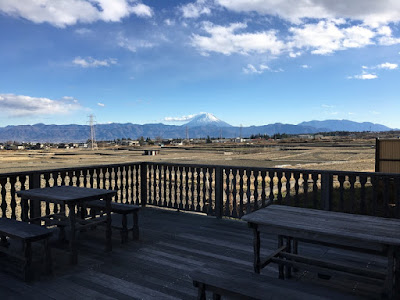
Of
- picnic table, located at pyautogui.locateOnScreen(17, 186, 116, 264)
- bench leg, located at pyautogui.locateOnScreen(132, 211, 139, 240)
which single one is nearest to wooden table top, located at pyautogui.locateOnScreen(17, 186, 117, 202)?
picnic table, located at pyautogui.locateOnScreen(17, 186, 116, 264)

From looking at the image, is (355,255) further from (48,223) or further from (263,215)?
(48,223)

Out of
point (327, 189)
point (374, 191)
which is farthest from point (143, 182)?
point (374, 191)

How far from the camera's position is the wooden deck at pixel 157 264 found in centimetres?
298

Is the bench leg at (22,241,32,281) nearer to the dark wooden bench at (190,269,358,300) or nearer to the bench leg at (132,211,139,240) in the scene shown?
the bench leg at (132,211,139,240)

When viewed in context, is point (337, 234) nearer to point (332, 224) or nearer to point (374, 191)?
point (332, 224)

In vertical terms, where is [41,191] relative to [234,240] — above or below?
above

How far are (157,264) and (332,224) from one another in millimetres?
2073

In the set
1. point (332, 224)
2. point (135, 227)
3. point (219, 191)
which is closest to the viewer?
point (332, 224)

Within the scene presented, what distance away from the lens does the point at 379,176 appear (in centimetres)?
442

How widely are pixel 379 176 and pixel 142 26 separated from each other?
52.8 ft

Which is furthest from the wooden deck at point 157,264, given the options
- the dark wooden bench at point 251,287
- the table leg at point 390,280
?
the table leg at point 390,280

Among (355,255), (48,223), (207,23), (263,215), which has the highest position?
(207,23)

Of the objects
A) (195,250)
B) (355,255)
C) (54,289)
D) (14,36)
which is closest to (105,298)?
(54,289)

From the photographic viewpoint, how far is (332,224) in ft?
8.88
